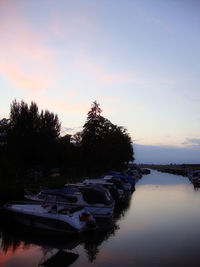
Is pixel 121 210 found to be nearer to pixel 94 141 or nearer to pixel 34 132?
pixel 34 132

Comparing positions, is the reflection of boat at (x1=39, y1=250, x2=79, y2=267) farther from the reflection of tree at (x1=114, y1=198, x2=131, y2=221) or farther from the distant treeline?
the distant treeline

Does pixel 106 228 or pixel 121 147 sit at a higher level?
pixel 121 147

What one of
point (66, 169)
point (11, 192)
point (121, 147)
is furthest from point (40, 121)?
point (121, 147)

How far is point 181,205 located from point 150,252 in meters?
16.7

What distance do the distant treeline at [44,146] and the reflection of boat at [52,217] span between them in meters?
12.3

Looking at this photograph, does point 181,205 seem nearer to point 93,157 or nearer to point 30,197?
point 30,197

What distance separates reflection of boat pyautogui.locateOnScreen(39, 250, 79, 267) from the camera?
12086 mm

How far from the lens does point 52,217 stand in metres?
16.5

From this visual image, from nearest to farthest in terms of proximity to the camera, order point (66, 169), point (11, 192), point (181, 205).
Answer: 1. point (11, 192)
2. point (181, 205)
3. point (66, 169)

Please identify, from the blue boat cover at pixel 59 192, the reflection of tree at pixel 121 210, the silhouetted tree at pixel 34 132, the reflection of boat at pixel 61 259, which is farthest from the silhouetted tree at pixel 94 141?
the reflection of boat at pixel 61 259

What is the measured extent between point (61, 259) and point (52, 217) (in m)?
4.03

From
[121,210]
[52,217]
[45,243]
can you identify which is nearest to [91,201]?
[52,217]

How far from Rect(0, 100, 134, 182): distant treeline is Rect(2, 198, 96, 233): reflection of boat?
484 inches

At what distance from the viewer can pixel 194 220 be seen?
861 inches
